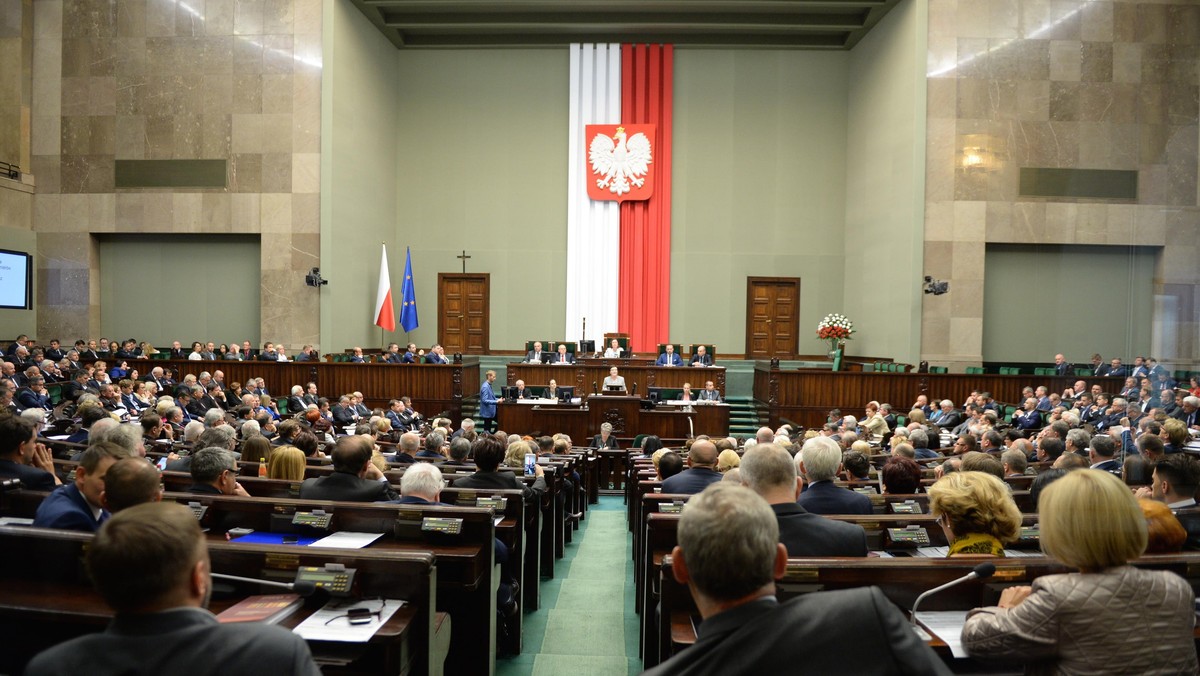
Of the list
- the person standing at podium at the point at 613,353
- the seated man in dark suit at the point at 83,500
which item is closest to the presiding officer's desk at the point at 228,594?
the seated man in dark suit at the point at 83,500

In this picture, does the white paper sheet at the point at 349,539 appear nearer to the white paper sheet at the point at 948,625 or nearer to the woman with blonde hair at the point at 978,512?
the white paper sheet at the point at 948,625

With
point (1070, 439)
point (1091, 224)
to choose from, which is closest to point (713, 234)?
point (1091, 224)

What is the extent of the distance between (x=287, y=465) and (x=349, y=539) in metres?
1.61

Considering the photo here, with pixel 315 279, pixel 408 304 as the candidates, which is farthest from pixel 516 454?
pixel 408 304

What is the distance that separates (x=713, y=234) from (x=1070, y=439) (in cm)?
1268

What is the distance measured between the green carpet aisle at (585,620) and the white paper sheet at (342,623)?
1650mm

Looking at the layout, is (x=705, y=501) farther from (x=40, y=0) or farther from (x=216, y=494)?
(x=40, y=0)

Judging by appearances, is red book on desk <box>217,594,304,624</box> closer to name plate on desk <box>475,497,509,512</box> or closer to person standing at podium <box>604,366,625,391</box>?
name plate on desk <box>475,497,509,512</box>

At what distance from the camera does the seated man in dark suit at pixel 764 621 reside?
4.12 ft

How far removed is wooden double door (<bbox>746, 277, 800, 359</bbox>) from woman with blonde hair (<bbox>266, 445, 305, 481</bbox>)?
14440 mm

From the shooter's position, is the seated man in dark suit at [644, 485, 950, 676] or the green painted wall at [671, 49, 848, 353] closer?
the seated man in dark suit at [644, 485, 950, 676]

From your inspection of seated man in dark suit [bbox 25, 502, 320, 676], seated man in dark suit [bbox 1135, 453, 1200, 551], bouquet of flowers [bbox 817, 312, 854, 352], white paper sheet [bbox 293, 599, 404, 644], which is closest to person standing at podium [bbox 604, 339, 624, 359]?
bouquet of flowers [bbox 817, 312, 854, 352]

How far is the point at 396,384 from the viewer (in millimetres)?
13859

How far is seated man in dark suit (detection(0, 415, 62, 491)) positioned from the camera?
3.52 metres
